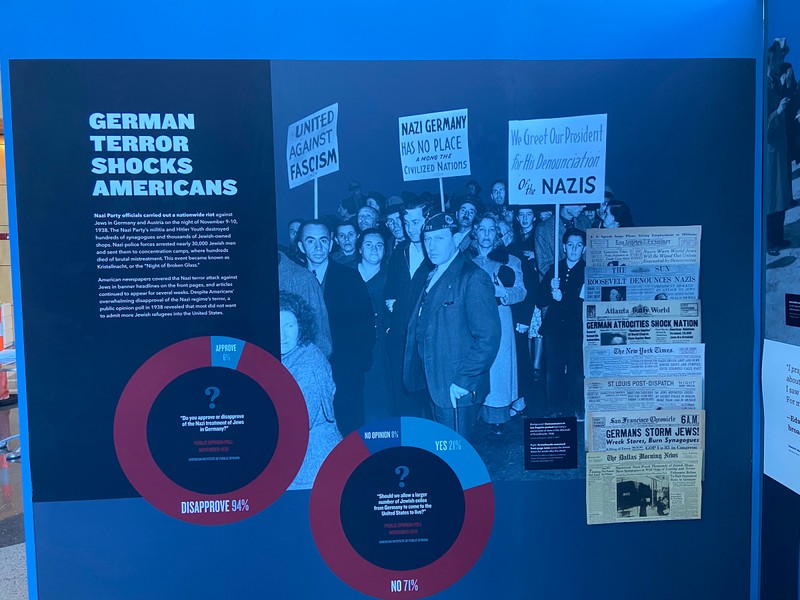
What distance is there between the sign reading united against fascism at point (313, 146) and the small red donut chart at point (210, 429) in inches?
24.1

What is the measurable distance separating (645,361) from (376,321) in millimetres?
956

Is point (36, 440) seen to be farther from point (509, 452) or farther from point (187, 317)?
point (509, 452)

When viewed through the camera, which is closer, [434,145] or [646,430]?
[434,145]

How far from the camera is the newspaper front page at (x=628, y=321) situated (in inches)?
79.7

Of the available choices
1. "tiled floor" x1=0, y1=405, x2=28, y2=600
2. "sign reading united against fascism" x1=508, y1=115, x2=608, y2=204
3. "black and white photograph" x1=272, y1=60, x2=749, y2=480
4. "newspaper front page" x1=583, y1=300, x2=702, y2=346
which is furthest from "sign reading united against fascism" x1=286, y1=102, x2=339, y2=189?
"tiled floor" x1=0, y1=405, x2=28, y2=600

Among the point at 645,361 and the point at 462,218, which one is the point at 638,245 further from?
the point at 462,218

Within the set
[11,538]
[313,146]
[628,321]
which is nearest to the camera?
[313,146]

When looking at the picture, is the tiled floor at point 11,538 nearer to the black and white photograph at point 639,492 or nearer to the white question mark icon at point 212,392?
the white question mark icon at point 212,392

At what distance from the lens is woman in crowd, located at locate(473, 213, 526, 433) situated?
1.99 metres

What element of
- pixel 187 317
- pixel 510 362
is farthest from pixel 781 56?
pixel 187 317

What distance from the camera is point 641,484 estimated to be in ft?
6.77

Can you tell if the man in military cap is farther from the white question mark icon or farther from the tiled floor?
the tiled floor

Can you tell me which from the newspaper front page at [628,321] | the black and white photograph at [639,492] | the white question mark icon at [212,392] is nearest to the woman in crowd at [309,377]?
the white question mark icon at [212,392]

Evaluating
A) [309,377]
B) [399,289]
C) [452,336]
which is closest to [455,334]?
[452,336]
